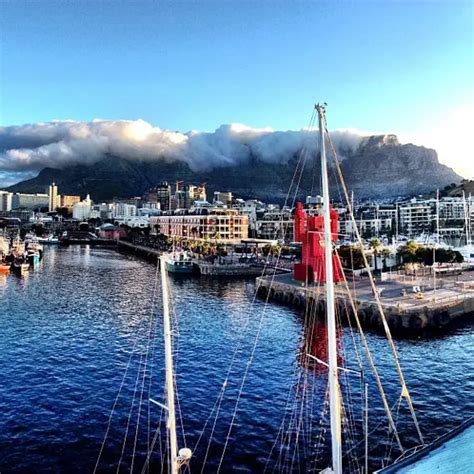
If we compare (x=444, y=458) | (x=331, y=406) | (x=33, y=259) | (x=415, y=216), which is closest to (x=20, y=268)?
(x=33, y=259)

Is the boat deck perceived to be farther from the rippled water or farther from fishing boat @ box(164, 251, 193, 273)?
fishing boat @ box(164, 251, 193, 273)

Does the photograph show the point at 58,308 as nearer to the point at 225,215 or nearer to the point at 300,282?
the point at 300,282

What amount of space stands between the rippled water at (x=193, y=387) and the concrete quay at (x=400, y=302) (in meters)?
2.49

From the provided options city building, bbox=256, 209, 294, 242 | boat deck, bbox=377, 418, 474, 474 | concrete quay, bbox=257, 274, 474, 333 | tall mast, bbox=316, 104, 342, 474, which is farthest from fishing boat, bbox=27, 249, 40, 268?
boat deck, bbox=377, 418, 474, 474

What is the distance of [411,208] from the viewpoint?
6954 inches

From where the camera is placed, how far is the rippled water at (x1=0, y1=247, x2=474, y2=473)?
1981cm

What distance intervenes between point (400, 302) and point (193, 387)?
2416 centimetres

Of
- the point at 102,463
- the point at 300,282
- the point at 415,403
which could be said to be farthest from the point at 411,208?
the point at 102,463

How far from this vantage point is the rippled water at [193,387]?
19812mm

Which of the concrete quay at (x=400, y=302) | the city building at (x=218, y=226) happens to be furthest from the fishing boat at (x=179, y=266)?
the city building at (x=218, y=226)

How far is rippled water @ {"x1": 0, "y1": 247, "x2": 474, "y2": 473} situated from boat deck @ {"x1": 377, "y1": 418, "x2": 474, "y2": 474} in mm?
6385

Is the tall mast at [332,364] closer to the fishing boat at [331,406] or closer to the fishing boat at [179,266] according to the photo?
the fishing boat at [331,406]

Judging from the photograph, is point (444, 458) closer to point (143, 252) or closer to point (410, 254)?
point (410, 254)

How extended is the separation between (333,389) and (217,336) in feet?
86.9
